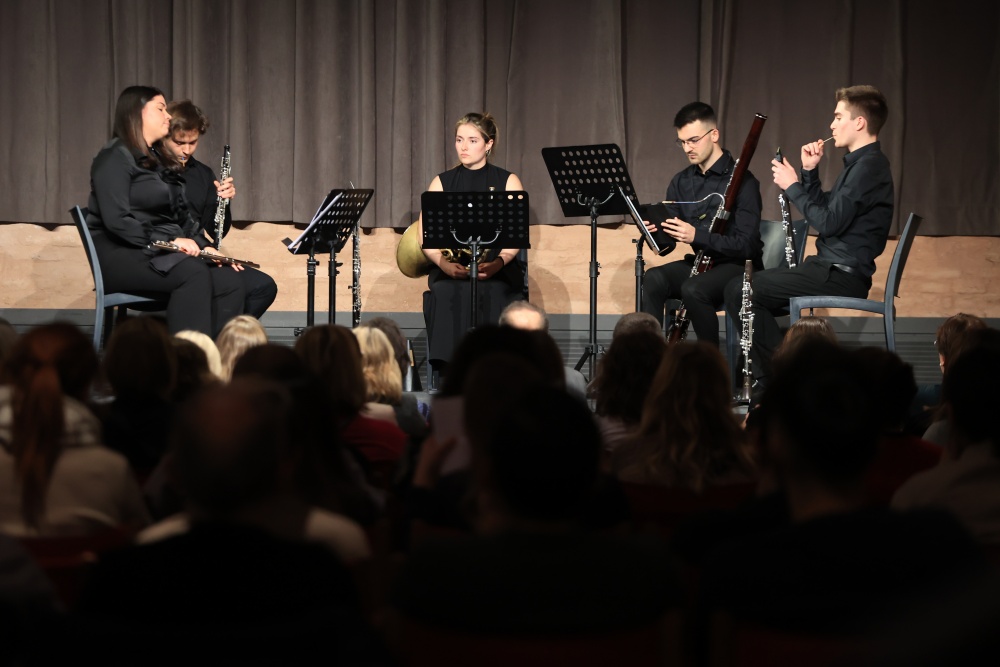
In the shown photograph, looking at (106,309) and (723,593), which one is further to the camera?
(106,309)

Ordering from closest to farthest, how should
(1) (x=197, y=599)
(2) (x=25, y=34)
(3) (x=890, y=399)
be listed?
(1) (x=197, y=599)
(3) (x=890, y=399)
(2) (x=25, y=34)

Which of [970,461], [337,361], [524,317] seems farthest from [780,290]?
[970,461]

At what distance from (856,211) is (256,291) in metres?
3.06

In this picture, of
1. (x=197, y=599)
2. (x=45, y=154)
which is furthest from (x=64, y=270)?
(x=197, y=599)

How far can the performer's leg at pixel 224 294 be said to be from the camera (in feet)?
18.5

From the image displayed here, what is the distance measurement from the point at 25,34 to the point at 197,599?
645cm

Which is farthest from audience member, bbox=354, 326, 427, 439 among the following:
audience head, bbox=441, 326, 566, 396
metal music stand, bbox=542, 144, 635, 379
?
metal music stand, bbox=542, 144, 635, 379

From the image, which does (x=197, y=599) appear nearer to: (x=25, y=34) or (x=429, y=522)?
(x=429, y=522)

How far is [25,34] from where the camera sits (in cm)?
675

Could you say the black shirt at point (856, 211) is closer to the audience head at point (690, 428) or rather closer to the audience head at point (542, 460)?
the audience head at point (690, 428)

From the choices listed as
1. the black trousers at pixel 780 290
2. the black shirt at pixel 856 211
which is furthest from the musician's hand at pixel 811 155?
the black trousers at pixel 780 290

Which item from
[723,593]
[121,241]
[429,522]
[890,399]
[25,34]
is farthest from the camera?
[25,34]

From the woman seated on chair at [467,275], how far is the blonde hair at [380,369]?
94.0 inches

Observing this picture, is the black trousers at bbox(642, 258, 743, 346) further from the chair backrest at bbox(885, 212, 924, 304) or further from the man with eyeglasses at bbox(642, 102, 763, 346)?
the chair backrest at bbox(885, 212, 924, 304)
